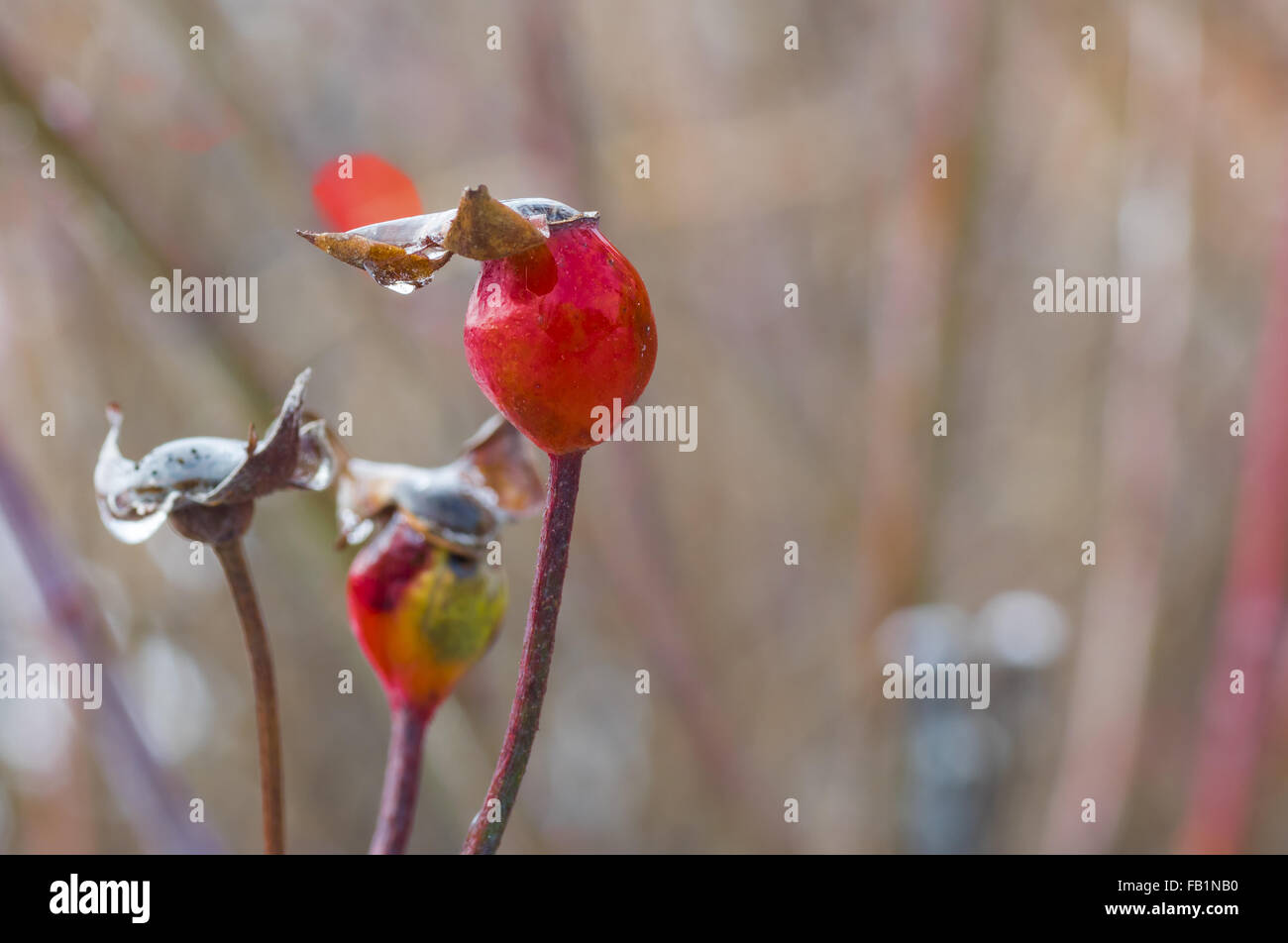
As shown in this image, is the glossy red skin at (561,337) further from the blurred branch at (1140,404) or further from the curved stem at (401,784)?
the blurred branch at (1140,404)

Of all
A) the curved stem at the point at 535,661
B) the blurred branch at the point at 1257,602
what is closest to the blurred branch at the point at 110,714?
the curved stem at the point at 535,661

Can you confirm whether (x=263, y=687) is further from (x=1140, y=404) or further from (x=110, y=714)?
(x=1140, y=404)

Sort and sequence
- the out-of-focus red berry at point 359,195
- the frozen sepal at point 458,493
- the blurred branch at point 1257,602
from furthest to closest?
the out-of-focus red berry at point 359,195
the blurred branch at point 1257,602
the frozen sepal at point 458,493

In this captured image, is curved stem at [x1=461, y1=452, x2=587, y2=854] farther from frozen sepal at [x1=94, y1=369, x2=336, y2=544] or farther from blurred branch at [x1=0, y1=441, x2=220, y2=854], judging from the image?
blurred branch at [x1=0, y1=441, x2=220, y2=854]

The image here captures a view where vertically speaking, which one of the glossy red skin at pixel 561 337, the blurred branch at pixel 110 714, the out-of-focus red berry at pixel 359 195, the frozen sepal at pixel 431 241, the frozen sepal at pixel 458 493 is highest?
the out-of-focus red berry at pixel 359 195

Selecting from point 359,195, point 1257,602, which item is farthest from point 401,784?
point 359,195

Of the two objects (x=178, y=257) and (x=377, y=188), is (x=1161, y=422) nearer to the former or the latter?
(x=377, y=188)
